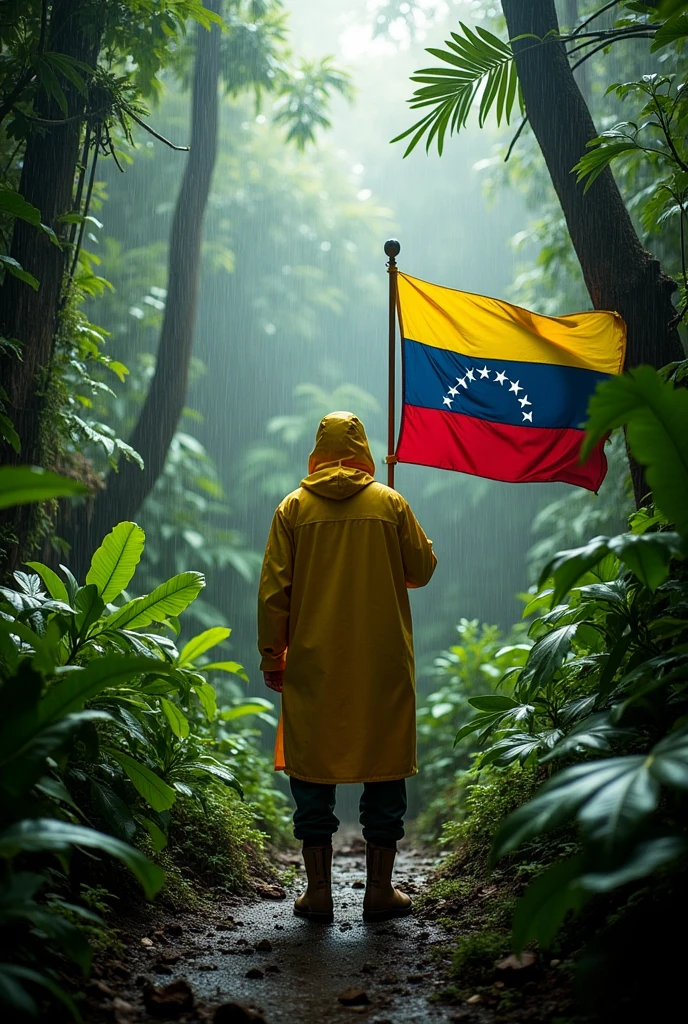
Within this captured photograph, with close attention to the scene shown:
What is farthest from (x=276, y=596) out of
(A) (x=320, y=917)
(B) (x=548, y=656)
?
(A) (x=320, y=917)

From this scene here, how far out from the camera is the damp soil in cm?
208

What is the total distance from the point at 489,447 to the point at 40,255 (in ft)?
8.27

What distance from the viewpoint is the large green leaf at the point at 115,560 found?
136 inches

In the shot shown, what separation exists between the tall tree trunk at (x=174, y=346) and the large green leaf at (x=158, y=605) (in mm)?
2119

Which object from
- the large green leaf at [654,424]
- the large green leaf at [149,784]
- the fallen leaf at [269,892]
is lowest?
the fallen leaf at [269,892]

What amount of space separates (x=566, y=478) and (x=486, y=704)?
1.47 m

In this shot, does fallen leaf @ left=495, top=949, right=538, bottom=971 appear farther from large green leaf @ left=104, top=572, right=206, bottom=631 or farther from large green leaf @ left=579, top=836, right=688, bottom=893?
large green leaf @ left=104, top=572, right=206, bottom=631

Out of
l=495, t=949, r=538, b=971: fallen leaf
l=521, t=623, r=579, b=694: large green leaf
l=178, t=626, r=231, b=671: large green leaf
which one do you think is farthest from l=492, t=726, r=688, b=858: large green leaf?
l=178, t=626, r=231, b=671: large green leaf

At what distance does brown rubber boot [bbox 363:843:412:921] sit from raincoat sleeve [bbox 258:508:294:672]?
856mm

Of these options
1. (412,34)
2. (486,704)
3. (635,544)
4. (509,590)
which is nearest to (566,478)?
(486,704)

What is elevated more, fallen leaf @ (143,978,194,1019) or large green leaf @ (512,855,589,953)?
large green leaf @ (512,855,589,953)

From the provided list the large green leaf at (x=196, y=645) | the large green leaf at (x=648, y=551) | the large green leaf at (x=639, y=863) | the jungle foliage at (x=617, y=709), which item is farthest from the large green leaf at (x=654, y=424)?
the large green leaf at (x=196, y=645)

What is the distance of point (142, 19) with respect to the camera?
4660mm

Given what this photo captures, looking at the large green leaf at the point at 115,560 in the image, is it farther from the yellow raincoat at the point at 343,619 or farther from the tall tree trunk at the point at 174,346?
the tall tree trunk at the point at 174,346
